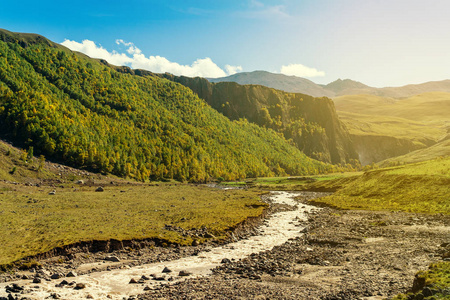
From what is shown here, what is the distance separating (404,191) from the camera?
79.8 metres

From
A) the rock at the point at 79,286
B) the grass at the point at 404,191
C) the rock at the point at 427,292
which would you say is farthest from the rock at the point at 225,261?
the grass at the point at 404,191

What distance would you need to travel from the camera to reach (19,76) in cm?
17050

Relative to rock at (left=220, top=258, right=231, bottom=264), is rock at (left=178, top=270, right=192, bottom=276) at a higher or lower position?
higher

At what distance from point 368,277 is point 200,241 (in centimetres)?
2204

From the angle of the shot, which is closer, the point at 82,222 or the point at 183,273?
the point at 183,273

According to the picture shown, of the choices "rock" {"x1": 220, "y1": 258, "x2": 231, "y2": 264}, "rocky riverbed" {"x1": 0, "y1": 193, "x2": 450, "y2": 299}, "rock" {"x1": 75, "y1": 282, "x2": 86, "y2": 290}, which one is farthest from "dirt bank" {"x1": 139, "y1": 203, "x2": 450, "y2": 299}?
"rock" {"x1": 75, "y1": 282, "x2": 86, "y2": 290}

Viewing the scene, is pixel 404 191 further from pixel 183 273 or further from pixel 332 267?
pixel 183 273

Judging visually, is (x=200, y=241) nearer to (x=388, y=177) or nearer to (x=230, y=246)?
(x=230, y=246)

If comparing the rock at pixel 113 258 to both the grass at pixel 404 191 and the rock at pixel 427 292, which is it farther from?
the grass at pixel 404 191

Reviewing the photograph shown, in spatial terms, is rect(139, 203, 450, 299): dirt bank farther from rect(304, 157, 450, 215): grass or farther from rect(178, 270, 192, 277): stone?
rect(304, 157, 450, 215): grass

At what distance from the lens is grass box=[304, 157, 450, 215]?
66250 millimetres

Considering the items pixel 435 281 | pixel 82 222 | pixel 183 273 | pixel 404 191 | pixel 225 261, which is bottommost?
pixel 225 261

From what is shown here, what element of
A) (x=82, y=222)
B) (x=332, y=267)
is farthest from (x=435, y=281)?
(x=82, y=222)

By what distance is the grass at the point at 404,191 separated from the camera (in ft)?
217
